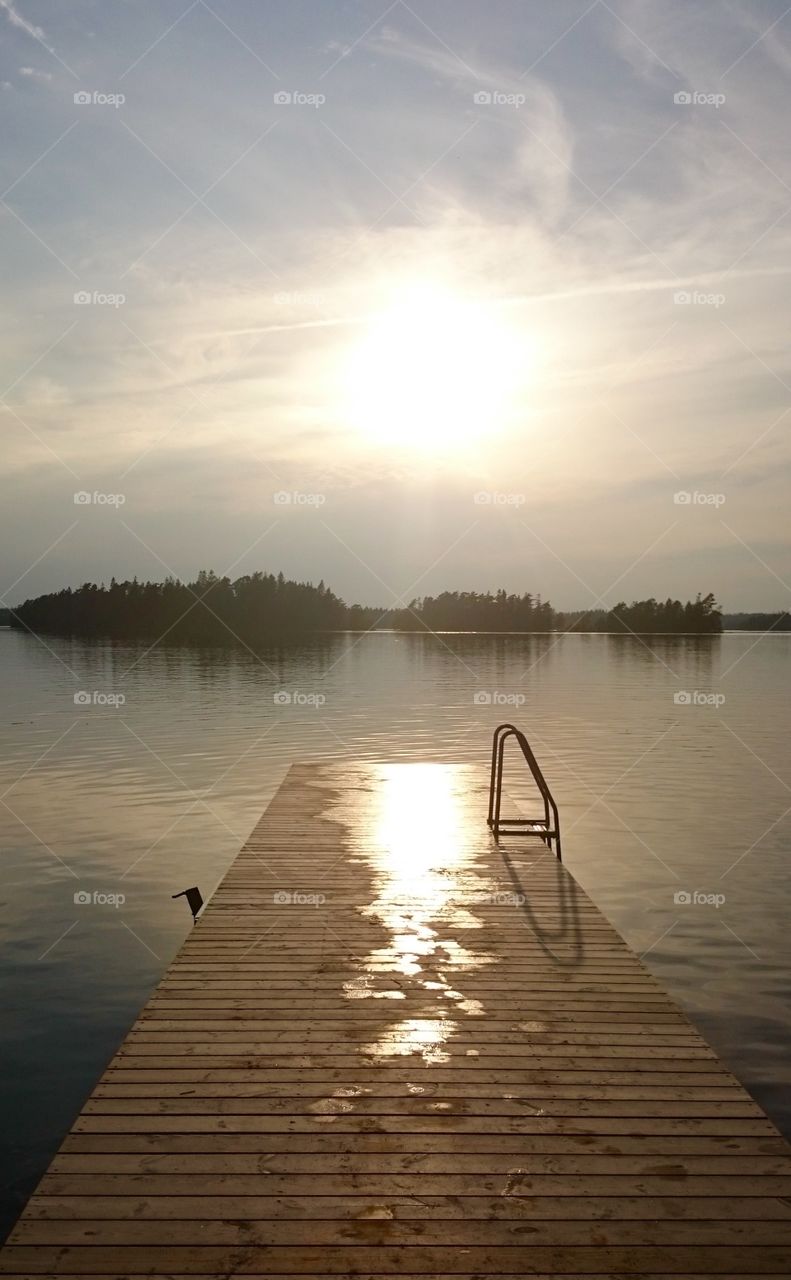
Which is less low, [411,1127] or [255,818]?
[411,1127]

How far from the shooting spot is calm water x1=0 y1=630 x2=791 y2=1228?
377 inches

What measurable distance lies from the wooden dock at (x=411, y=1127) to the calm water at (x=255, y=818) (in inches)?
63.1

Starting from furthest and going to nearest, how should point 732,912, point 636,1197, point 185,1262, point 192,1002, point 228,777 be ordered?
point 228,777, point 732,912, point 192,1002, point 636,1197, point 185,1262

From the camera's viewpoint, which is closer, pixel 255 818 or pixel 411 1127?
pixel 411 1127

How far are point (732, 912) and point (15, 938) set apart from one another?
30.4ft

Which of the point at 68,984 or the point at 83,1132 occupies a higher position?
the point at 83,1132

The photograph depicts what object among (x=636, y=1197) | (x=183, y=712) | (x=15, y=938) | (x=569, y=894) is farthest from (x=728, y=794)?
(x=183, y=712)

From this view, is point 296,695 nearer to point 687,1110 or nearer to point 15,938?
point 15,938

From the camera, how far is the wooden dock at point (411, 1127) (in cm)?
433

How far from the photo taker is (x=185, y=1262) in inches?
166

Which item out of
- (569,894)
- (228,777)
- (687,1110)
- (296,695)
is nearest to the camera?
(687,1110)

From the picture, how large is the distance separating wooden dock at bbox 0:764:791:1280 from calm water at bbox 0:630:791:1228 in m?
1.60

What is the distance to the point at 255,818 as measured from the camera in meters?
19.5

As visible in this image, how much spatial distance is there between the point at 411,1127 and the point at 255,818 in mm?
14461
